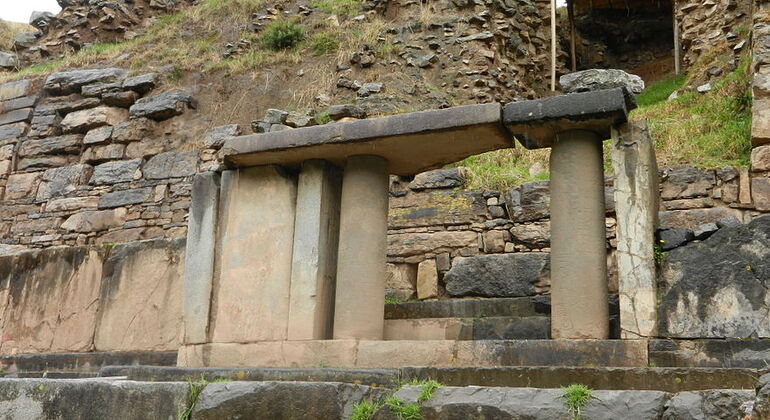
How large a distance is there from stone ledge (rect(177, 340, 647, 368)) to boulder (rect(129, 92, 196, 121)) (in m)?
10.5

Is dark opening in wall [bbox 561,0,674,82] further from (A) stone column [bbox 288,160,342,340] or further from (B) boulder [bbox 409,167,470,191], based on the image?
(A) stone column [bbox 288,160,342,340]

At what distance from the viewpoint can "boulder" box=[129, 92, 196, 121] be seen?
15414 mm

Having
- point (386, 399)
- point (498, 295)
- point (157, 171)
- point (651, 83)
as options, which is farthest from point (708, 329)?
point (651, 83)

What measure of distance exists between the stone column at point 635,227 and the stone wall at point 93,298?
3.59 metres

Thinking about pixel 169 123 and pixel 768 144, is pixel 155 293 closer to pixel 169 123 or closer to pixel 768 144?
pixel 768 144

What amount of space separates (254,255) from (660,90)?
11591 mm

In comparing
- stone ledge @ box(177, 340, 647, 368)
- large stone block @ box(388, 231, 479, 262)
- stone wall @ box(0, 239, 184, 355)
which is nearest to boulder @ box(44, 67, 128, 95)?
large stone block @ box(388, 231, 479, 262)

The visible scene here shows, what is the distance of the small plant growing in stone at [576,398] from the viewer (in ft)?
10.9

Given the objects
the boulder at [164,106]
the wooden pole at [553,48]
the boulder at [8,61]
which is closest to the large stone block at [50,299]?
the boulder at [164,106]

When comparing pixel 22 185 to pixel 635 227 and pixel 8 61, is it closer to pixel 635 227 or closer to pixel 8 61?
pixel 8 61

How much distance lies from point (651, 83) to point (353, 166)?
1294cm

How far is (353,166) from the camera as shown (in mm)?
5723

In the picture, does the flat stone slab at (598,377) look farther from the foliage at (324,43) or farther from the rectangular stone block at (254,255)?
the foliage at (324,43)

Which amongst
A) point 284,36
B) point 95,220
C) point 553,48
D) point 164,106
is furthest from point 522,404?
point 553,48
